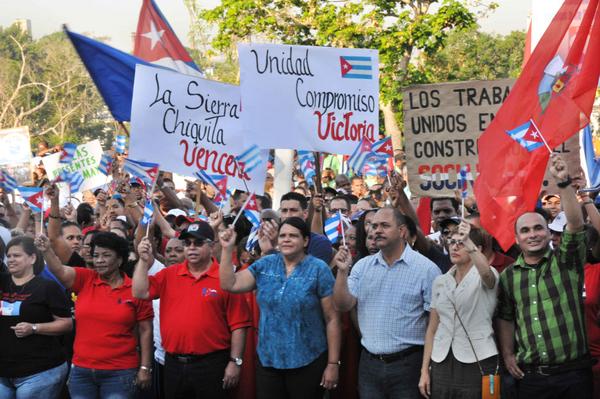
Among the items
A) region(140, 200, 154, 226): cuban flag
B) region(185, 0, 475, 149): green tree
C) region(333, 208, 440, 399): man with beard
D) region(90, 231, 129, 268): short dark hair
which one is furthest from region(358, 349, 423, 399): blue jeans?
region(185, 0, 475, 149): green tree

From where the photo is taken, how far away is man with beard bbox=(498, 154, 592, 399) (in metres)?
6.64

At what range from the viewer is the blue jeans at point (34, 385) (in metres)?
7.86

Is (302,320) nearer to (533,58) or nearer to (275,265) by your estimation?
(275,265)

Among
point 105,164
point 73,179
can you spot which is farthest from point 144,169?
point 73,179

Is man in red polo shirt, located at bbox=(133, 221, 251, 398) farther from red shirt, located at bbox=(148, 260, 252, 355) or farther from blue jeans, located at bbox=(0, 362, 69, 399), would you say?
blue jeans, located at bbox=(0, 362, 69, 399)

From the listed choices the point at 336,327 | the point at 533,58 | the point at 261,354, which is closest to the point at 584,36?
the point at 533,58

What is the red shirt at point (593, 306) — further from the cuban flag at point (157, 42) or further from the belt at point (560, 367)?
the cuban flag at point (157, 42)

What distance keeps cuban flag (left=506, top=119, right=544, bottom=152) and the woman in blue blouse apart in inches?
A: 61.9

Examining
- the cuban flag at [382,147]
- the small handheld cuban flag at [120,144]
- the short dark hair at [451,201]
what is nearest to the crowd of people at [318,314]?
the short dark hair at [451,201]

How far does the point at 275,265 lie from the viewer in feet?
24.8

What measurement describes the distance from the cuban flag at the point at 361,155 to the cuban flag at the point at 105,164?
5.14 metres

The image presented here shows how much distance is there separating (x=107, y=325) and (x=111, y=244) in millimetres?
591

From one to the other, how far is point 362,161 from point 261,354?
2.65 meters

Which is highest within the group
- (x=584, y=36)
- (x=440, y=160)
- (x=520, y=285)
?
(x=584, y=36)
